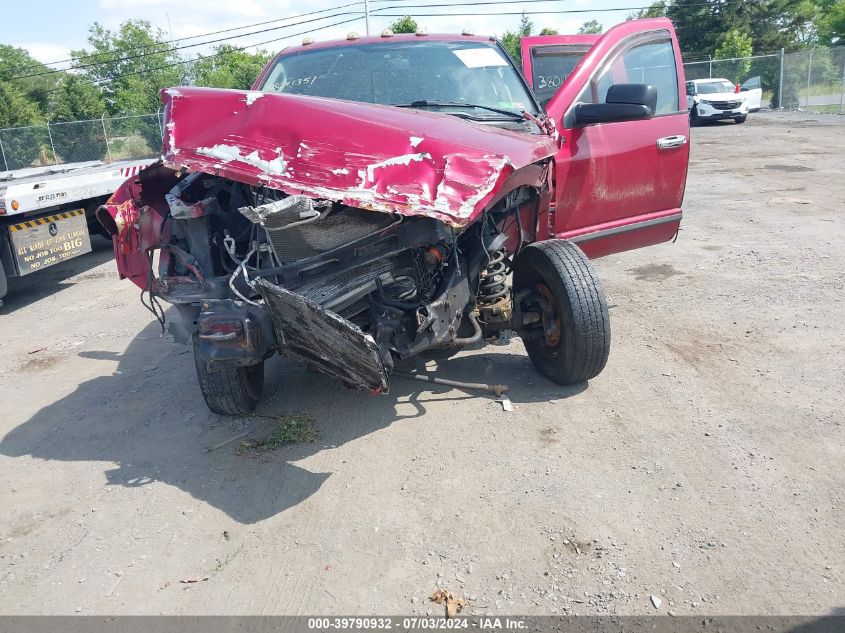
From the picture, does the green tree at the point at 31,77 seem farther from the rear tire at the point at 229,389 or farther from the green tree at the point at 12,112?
the rear tire at the point at 229,389

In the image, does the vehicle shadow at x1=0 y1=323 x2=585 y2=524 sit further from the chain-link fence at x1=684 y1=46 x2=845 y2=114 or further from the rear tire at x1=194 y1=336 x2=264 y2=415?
the chain-link fence at x1=684 y1=46 x2=845 y2=114

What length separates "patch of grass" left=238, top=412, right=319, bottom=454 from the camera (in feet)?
12.1

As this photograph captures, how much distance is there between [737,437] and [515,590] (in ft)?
5.19

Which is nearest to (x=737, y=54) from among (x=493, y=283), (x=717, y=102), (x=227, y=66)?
(x=717, y=102)

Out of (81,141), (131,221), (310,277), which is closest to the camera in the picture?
(310,277)

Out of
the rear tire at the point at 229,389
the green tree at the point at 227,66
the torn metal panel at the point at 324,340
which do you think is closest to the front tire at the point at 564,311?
the torn metal panel at the point at 324,340

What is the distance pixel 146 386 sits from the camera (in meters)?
4.70

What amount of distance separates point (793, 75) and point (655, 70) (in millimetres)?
28463

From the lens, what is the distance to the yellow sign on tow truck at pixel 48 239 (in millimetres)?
7039

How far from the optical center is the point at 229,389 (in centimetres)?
383

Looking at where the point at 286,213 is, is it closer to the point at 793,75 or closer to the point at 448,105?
the point at 448,105

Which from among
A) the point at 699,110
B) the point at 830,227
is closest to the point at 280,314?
the point at 830,227

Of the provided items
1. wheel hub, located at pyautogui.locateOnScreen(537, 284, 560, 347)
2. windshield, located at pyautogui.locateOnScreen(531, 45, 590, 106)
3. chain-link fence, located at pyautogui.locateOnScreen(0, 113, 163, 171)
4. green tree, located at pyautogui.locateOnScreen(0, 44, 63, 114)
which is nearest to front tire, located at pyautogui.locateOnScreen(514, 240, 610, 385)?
wheel hub, located at pyautogui.locateOnScreen(537, 284, 560, 347)

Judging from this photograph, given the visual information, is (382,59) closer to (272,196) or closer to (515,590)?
(272,196)
